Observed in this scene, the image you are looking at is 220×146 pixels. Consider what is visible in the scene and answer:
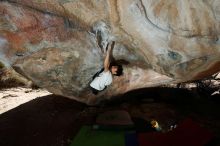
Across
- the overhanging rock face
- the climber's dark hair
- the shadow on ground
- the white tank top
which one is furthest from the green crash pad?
the climber's dark hair

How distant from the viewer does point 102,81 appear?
6148 millimetres

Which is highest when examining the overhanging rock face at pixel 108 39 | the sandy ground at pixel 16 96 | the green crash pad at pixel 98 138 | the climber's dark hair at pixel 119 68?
the overhanging rock face at pixel 108 39

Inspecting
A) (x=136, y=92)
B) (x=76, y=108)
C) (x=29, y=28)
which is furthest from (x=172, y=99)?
(x=29, y=28)

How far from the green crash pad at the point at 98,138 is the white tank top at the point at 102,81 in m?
0.93

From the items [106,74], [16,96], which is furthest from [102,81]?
[16,96]

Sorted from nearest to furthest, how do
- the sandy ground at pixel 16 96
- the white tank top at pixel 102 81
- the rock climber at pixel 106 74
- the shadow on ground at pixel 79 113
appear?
1. the rock climber at pixel 106 74
2. the white tank top at pixel 102 81
3. the shadow on ground at pixel 79 113
4. the sandy ground at pixel 16 96

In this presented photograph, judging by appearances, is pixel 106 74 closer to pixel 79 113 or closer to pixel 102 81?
pixel 102 81

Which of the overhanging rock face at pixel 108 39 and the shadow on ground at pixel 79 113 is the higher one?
the overhanging rock face at pixel 108 39

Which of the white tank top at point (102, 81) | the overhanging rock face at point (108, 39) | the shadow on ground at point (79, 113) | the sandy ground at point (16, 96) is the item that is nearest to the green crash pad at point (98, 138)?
the shadow on ground at point (79, 113)

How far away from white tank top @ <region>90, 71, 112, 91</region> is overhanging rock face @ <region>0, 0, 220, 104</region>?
0.17m

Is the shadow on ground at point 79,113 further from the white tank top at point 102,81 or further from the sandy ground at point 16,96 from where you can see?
the white tank top at point 102,81

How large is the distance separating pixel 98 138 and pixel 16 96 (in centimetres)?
419

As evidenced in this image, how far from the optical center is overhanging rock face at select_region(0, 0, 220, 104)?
4.68 meters

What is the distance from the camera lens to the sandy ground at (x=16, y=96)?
27.1 ft
